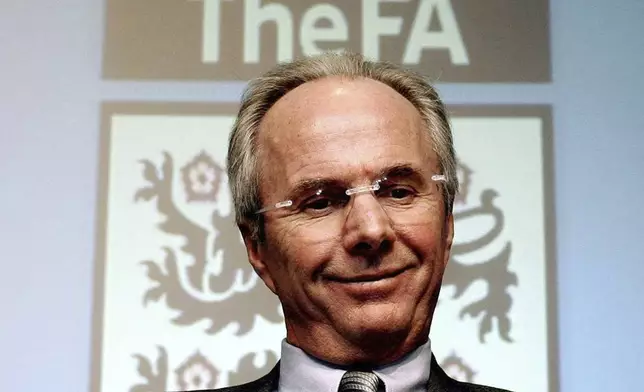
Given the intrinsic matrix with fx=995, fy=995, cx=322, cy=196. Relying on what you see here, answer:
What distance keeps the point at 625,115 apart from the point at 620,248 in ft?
1.00

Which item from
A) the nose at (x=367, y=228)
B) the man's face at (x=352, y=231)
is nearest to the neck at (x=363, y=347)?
the man's face at (x=352, y=231)

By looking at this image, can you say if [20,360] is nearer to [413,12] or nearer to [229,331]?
[229,331]

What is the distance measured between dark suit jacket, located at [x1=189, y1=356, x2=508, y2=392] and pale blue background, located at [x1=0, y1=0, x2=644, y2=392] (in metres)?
0.50

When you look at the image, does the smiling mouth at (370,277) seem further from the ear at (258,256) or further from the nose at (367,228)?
the ear at (258,256)

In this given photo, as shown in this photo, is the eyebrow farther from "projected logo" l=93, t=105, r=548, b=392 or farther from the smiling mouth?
"projected logo" l=93, t=105, r=548, b=392

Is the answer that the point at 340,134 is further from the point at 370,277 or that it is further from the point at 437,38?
the point at 437,38

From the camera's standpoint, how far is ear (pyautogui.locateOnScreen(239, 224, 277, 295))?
5.50 ft

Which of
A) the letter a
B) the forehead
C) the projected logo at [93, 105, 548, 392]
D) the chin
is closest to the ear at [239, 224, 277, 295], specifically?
the forehead

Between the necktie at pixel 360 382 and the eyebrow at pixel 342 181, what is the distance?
289 mm

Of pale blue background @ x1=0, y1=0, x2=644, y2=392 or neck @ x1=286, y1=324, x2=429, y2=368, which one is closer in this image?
neck @ x1=286, y1=324, x2=429, y2=368

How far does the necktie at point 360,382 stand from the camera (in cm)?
150

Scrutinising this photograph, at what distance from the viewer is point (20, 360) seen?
2092 millimetres

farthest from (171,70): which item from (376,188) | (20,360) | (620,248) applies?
(620,248)

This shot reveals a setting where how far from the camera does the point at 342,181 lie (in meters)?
1.53
